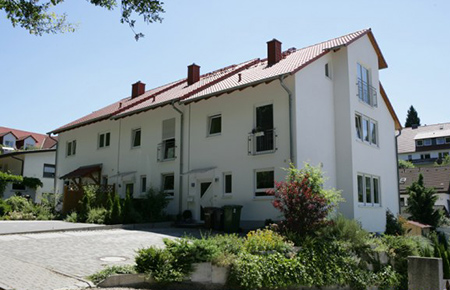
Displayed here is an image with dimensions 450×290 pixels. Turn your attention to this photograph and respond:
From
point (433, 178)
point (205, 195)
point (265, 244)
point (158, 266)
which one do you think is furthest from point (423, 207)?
point (158, 266)

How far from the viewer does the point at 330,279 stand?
9.84 m

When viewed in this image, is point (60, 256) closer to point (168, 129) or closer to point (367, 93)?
point (168, 129)

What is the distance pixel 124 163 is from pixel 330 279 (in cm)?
1564

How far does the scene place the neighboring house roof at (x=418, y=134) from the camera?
67.8m

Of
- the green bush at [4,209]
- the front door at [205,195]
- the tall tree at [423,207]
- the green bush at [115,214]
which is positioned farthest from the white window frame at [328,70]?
the green bush at [4,209]

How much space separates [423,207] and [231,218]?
18.4 m

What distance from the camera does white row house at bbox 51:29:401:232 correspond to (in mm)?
16547

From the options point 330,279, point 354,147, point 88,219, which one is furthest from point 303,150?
point 88,219

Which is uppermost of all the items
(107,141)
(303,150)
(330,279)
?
(107,141)

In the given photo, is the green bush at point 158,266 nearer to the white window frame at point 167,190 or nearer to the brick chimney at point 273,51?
the white window frame at point 167,190

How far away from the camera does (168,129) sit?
21.1 metres

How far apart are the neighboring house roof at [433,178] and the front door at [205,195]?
28.1 meters

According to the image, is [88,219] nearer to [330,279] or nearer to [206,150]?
[206,150]

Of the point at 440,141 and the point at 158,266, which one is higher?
the point at 440,141
